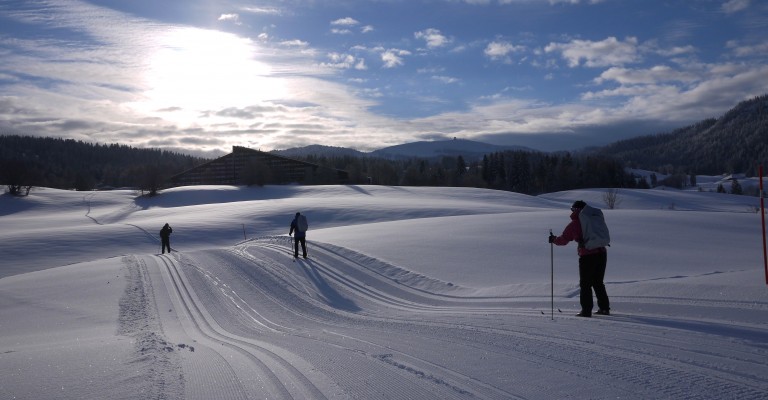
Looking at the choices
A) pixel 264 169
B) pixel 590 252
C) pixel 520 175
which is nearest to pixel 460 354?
pixel 590 252

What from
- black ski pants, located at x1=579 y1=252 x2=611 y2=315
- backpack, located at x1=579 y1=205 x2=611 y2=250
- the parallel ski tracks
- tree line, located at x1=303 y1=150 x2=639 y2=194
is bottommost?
the parallel ski tracks

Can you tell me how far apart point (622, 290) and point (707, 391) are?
18.4ft

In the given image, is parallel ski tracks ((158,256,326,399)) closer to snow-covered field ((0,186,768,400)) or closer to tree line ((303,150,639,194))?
snow-covered field ((0,186,768,400))

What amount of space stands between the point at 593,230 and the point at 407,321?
348cm

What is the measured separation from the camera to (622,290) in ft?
33.2

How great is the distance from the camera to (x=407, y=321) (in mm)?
9500

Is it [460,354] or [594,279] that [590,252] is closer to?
[594,279]

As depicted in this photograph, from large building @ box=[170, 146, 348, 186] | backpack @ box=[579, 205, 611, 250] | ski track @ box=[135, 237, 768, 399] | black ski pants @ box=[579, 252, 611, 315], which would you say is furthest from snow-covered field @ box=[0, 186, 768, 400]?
large building @ box=[170, 146, 348, 186]

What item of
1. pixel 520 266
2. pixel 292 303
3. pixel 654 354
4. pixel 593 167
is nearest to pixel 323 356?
pixel 654 354

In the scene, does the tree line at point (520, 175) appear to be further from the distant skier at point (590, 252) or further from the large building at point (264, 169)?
the distant skier at point (590, 252)

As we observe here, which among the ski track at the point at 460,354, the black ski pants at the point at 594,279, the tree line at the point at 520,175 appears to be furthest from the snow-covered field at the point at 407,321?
the tree line at the point at 520,175

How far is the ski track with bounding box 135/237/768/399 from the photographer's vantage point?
5.15m

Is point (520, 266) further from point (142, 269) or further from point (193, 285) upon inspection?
point (142, 269)

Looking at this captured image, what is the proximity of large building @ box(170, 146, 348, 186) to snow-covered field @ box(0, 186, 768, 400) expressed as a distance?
76.0m
